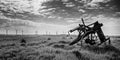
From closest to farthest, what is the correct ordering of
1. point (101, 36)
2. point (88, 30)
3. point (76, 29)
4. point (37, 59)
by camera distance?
1. point (37, 59)
2. point (101, 36)
3. point (88, 30)
4. point (76, 29)

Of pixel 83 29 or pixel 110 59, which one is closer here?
pixel 110 59

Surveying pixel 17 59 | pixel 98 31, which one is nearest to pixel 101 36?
pixel 98 31

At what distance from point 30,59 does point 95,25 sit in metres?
8.90

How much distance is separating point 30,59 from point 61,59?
2943 millimetres

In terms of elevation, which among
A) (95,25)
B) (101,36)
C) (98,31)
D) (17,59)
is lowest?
(17,59)

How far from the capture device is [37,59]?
271 inches

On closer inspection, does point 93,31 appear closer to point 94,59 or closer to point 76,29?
point 76,29

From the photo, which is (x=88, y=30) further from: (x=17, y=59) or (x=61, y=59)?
(x=17, y=59)

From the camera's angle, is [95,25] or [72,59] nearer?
[72,59]

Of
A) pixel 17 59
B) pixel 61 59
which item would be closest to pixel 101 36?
pixel 61 59

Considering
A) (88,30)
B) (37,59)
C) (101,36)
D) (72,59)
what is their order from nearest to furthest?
(72,59) < (37,59) < (101,36) < (88,30)

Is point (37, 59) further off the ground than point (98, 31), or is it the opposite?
point (98, 31)

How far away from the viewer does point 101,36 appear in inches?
389

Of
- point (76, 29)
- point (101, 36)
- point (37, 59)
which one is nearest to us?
point (37, 59)
